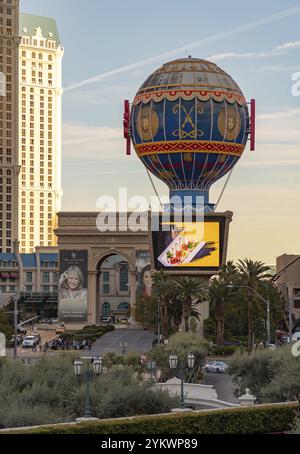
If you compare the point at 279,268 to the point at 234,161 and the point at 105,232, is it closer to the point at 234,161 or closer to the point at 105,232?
the point at 105,232

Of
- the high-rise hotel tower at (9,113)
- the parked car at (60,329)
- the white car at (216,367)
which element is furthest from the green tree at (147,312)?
the high-rise hotel tower at (9,113)

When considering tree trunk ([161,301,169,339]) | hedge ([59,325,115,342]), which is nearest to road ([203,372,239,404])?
tree trunk ([161,301,169,339])

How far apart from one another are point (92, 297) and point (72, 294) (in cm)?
303

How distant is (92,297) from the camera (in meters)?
125

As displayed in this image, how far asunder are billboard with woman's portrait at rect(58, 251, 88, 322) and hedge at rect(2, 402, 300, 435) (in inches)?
3255

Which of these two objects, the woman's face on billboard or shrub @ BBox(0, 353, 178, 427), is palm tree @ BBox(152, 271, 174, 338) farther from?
shrub @ BBox(0, 353, 178, 427)

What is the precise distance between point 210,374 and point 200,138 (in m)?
33.6

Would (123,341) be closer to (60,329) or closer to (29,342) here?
(29,342)

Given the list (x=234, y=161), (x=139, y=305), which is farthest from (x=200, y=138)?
(x=139, y=305)

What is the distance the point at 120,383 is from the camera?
43.8 meters

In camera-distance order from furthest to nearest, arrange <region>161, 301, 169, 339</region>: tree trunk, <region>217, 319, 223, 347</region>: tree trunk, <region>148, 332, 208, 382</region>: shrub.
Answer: <region>217, 319, 223, 347</region>: tree trunk, <region>161, 301, 169, 339</region>: tree trunk, <region>148, 332, 208, 382</region>: shrub

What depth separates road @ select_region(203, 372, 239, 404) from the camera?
2249 inches

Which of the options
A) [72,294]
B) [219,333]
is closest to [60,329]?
[72,294]

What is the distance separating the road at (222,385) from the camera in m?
57.1
